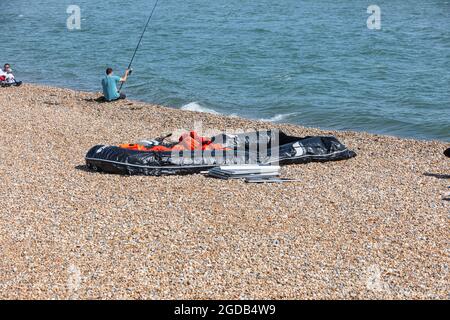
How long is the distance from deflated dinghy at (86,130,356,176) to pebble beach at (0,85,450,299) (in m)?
0.25

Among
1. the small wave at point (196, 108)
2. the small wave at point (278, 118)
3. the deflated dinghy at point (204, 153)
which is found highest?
the deflated dinghy at point (204, 153)

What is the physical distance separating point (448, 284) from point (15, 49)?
28.5 meters

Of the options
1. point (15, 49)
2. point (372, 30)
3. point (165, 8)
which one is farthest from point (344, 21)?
point (15, 49)

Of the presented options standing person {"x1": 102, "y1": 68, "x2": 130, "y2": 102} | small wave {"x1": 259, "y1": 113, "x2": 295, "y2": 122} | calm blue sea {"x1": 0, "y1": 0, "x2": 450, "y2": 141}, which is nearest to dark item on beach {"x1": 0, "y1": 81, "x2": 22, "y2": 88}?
calm blue sea {"x1": 0, "y1": 0, "x2": 450, "y2": 141}

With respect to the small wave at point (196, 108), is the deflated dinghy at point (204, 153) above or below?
above

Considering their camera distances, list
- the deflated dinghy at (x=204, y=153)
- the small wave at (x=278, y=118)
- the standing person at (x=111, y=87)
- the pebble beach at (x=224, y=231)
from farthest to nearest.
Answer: the small wave at (x=278, y=118) < the standing person at (x=111, y=87) < the deflated dinghy at (x=204, y=153) < the pebble beach at (x=224, y=231)

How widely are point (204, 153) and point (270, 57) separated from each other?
16.9m

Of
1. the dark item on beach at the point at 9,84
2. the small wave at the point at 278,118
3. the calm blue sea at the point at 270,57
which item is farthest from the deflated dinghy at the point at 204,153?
the dark item on beach at the point at 9,84

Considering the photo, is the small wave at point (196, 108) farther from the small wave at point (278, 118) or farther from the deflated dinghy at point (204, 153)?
the deflated dinghy at point (204, 153)

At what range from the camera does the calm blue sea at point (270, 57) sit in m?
22.4

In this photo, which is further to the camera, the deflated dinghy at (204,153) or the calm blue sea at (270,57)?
the calm blue sea at (270,57)

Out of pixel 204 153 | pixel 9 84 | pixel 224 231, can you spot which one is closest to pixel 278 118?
pixel 204 153

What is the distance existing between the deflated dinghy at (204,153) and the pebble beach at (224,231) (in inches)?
10.0
